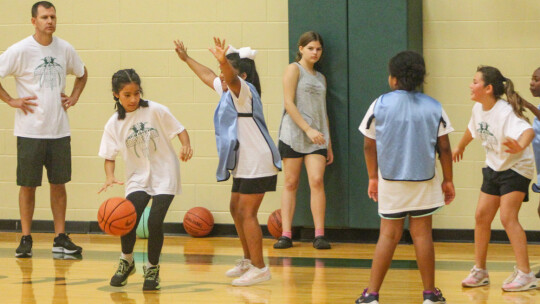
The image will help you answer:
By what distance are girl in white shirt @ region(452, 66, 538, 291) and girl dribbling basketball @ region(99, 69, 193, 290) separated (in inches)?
75.9

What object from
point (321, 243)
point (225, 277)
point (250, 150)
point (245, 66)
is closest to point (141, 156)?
point (250, 150)

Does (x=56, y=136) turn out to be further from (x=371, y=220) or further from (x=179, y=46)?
(x=371, y=220)

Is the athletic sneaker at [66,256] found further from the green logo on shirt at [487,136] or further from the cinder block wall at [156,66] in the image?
the green logo on shirt at [487,136]

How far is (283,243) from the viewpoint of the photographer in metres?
7.24

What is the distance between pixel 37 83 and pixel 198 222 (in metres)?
2.01

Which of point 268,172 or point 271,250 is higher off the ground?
point 268,172

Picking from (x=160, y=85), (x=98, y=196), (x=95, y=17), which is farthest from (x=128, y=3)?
(x=98, y=196)

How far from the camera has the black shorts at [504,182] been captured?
5363 mm

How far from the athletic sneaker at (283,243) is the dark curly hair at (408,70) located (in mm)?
2780

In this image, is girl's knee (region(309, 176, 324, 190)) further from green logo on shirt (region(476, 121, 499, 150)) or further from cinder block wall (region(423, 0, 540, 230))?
green logo on shirt (region(476, 121, 499, 150))

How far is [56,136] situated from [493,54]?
3.85 metres

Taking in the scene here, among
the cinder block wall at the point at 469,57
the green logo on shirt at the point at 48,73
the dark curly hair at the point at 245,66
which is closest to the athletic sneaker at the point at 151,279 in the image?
the dark curly hair at the point at 245,66

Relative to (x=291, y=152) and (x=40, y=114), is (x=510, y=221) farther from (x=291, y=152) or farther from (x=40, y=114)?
(x=40, y=114)

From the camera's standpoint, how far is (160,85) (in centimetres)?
811
